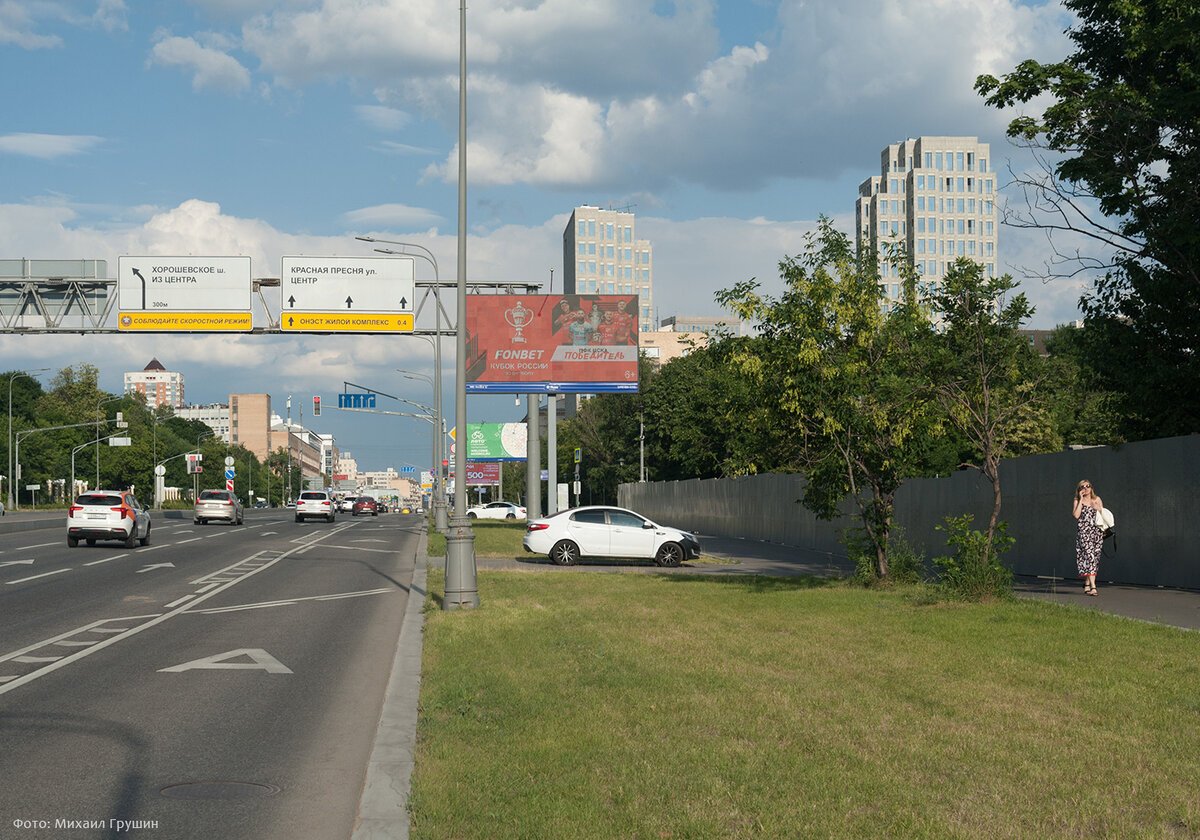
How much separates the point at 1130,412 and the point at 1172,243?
5.52 metres

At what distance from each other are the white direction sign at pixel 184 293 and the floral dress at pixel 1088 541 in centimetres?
3071

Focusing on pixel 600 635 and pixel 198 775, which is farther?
pixel 600 635

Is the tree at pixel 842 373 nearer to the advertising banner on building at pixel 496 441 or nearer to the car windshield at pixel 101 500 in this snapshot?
the car windshield at pixel 101 500

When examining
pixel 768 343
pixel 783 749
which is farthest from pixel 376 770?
pixel 768 343

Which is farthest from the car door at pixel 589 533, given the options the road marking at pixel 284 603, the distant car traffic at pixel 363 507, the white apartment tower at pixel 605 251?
the white apartment tower at pixel 605 251

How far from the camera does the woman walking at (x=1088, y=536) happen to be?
18.2m

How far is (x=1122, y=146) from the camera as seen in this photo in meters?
19.8

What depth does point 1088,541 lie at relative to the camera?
724 inches

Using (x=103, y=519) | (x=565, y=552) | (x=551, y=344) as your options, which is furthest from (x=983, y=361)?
(x=551, y=344)

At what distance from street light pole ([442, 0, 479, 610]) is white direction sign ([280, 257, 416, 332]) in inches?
921

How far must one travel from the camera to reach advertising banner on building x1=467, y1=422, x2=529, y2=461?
274 feet

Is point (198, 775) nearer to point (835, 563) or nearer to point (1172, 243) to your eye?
point (1172, 243)

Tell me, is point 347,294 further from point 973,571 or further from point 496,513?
point 496,513

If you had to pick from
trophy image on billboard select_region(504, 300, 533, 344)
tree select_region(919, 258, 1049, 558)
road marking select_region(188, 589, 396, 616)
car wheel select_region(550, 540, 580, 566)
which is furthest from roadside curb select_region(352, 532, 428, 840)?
trophy image on billboard select_region(504, 300, 533, 344)
